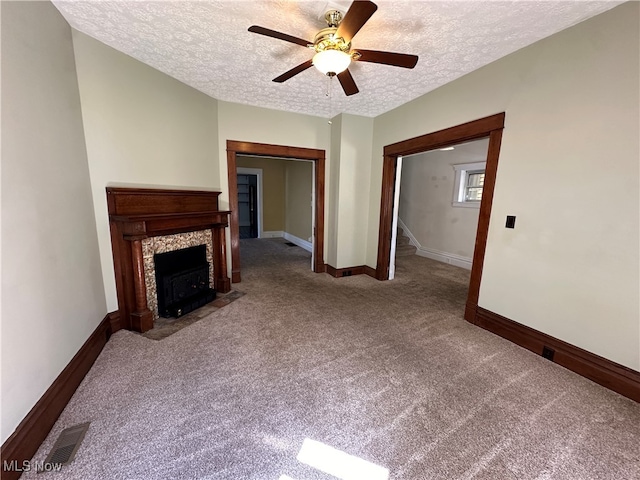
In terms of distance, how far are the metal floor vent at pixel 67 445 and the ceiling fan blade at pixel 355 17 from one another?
2632 millimetres

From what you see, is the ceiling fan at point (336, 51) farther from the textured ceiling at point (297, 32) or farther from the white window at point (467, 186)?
the white window at point (467, 186)

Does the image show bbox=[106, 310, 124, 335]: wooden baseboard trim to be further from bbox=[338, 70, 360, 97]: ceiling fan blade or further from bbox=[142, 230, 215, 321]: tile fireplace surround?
bbox=[338, 70, 360, 97]: ceiling fan blade

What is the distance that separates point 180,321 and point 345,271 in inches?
98.0

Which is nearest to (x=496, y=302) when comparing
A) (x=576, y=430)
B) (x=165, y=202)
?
(x=576, y=430)

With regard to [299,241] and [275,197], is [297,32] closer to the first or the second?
[299,241]

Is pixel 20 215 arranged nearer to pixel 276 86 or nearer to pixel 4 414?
pixel 4 414

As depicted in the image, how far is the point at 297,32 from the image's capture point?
189 centimetres

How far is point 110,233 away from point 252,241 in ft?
15.7

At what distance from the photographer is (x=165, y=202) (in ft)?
8.63

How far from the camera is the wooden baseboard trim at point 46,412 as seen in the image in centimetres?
111

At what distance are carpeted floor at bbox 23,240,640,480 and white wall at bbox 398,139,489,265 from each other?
9.63 ft

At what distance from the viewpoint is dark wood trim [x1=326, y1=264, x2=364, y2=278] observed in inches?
163

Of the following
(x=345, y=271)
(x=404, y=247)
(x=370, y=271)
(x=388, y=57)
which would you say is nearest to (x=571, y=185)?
(x=388, y=57)

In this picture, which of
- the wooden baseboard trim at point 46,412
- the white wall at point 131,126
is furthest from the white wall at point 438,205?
the wooden baseboard trim at point 46,412
